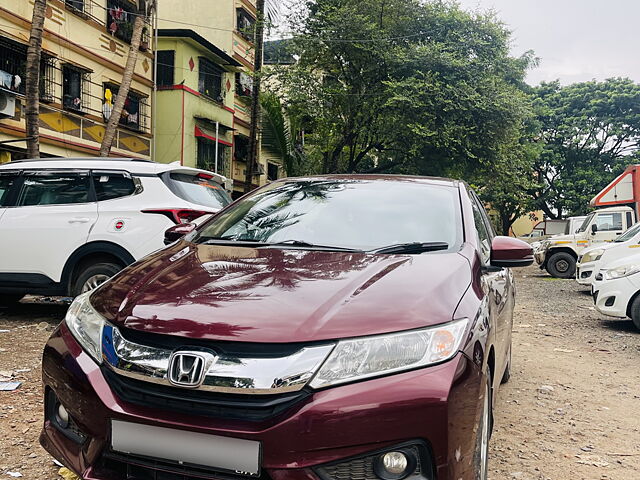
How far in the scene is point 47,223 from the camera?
630cm

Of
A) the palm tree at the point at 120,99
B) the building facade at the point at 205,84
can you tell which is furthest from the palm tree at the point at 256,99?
the building facade at the point at 205,84

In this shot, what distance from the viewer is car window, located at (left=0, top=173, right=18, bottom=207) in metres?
6.53

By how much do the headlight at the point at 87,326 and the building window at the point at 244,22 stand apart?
25700 mm

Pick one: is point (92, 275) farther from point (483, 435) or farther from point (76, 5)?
point (76, 5)

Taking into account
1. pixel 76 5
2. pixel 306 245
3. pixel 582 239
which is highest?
pixel 76 5

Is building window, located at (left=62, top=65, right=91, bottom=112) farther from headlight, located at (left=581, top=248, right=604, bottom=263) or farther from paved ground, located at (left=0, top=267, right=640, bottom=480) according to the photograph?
headlight, located at (left=581, top=248, right=604, bottom=263)

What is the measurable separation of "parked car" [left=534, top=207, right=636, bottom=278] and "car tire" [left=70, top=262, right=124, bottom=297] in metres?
13.1

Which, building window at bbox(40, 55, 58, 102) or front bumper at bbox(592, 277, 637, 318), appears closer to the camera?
front bumper at bbox(592, 277, 637, 318)

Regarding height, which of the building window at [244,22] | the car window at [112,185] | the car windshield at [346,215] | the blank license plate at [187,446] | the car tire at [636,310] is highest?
the building window at [244,22]

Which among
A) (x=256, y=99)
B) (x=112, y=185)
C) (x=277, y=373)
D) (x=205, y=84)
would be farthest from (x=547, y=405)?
(x=205, y=84)

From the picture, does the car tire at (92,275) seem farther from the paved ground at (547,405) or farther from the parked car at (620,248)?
the parked car at (620,248)

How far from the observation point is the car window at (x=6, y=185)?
257 inches

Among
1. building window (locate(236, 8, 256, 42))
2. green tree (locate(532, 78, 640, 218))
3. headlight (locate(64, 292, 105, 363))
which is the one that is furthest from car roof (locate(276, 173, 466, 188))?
green tree (locate(532, 78, 640, 218))

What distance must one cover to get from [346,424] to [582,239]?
16494 mm
